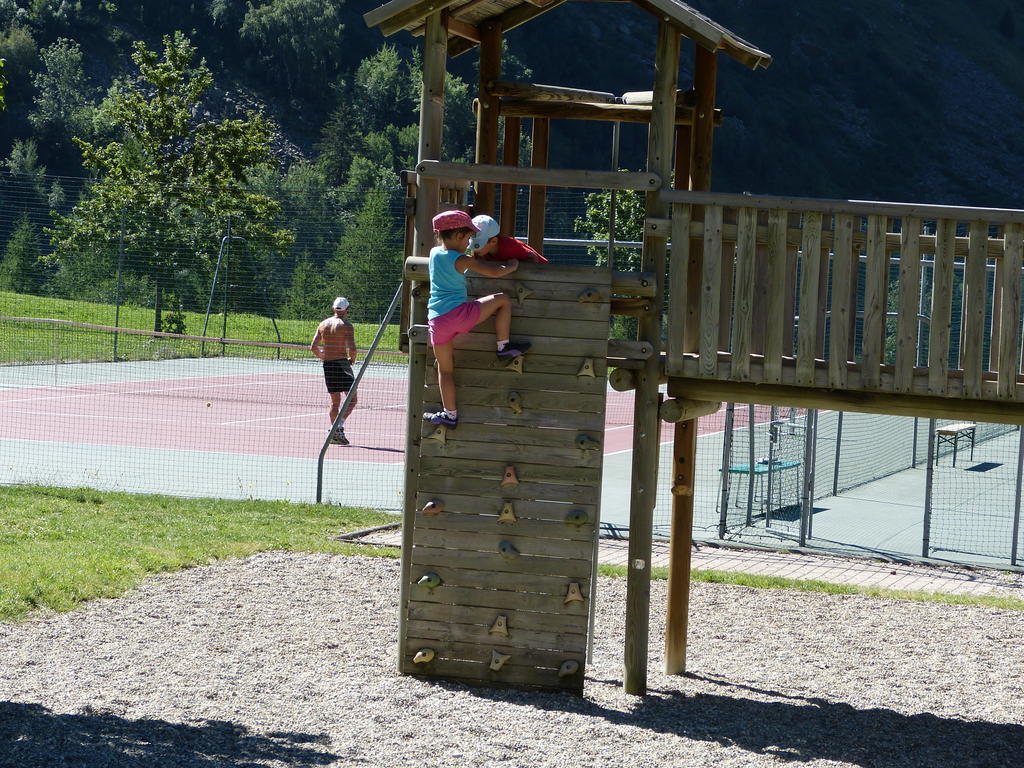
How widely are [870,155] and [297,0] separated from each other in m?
51.0

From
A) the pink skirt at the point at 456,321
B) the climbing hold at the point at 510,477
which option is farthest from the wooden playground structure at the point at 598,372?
the pink skirt at the point at 456,321

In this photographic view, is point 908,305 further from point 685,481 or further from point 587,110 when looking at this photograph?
point 587,110

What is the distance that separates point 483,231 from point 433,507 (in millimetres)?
1481

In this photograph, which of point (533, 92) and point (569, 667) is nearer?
point (569, 667)

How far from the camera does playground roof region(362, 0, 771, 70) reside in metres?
6.75

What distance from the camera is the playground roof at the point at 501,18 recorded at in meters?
6.75

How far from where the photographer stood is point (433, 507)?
22.7 ft

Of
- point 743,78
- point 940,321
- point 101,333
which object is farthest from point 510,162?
point 743,78

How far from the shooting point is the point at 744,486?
55.7 feet

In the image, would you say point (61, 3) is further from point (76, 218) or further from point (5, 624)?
point (5, 624)

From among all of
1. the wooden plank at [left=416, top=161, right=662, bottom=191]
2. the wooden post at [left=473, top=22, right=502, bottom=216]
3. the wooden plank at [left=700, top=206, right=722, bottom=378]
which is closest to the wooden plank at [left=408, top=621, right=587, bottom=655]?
the wooden plank at [left=700, top=206, right=722, bottom=378]

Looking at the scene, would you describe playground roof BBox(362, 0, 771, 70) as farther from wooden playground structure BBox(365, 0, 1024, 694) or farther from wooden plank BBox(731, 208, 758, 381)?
wooden plank BBox(731, 208, 758, 381)

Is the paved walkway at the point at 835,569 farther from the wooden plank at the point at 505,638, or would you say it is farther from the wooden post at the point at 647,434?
the wooden plank at the point at 505,638

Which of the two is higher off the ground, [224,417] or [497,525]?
[497,525]
